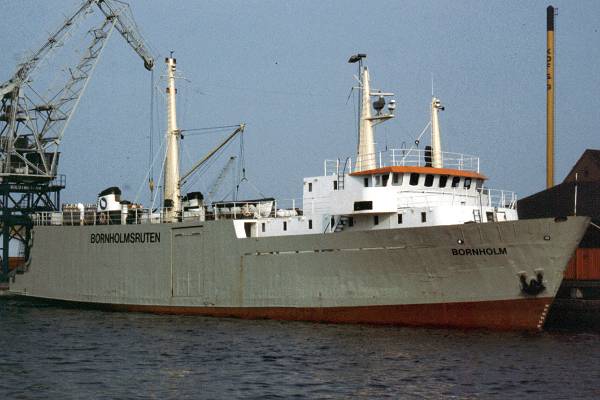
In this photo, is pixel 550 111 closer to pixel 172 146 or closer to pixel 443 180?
pixel 443 180

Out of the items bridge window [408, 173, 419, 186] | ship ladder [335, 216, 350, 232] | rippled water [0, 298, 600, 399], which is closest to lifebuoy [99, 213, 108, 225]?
rippled water [0, 298, 600, 399]

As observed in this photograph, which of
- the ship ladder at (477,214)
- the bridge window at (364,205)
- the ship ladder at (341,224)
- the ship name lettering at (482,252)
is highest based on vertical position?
the bridge window at (364,205)

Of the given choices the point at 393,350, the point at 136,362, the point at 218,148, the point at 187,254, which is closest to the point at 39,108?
the point at 218,148

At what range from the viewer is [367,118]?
30.9 m

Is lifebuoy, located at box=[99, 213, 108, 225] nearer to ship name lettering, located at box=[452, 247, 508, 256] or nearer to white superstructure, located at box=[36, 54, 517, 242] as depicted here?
white superstructure, located at box=[36, 54, 517, 242]

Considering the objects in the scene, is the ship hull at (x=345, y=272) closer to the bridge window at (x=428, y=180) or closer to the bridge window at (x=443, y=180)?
the bridge window at (x=428, y=180)

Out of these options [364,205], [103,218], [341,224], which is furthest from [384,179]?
[103,218]

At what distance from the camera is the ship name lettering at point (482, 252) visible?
25516 mm

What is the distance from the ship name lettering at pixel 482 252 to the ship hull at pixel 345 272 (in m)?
0.03

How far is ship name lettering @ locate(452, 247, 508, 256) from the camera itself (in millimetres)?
25516

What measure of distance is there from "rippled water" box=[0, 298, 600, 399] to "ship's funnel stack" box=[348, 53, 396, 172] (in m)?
6.84

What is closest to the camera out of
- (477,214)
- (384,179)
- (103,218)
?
(477,214)

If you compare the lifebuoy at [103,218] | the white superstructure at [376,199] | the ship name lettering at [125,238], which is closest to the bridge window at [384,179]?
the white superstructure at [376,199]

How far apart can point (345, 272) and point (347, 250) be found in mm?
836
